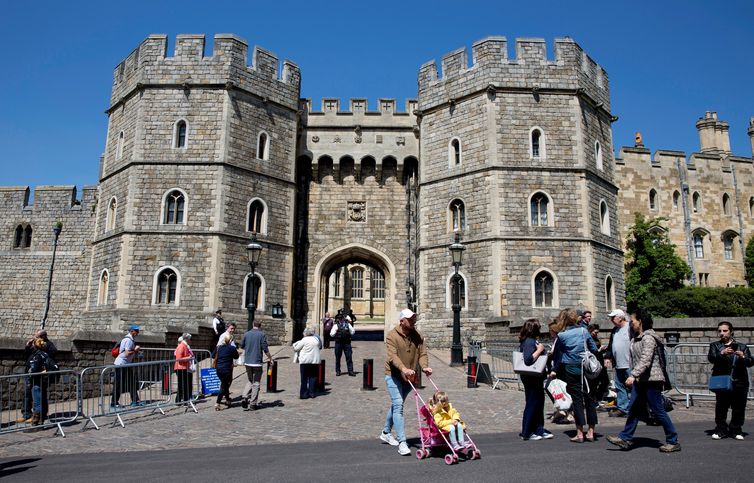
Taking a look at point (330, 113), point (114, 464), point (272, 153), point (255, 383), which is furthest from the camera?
point (330, 113)

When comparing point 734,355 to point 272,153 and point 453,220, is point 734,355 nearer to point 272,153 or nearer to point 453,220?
point 453,220

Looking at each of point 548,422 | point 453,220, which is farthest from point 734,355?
point 453,220

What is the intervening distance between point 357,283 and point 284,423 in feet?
161

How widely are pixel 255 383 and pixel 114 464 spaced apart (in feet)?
12.1

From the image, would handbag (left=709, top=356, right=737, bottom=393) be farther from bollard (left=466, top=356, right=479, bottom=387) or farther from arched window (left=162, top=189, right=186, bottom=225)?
arched window (left=162, top=189, right=186, bottom=225)

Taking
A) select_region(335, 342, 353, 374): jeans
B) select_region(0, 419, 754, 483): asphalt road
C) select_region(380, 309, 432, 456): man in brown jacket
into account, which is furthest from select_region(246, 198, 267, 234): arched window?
select_region(380, 309, 432, 456): man in brown jacket

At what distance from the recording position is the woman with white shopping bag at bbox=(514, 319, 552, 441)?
6828 millimetres

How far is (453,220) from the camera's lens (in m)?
21.1

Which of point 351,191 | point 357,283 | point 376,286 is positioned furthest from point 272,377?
point 376,286

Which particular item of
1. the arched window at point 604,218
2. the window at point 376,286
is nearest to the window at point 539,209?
the arched window at point 604,218

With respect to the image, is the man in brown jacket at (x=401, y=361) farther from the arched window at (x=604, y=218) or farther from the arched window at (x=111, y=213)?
the arched window at (x=111, y=213)

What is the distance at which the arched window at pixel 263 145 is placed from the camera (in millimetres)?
21609

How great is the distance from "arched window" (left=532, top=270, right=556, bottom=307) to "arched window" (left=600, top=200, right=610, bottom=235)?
10.9 feet

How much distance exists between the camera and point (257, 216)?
21359 mm
